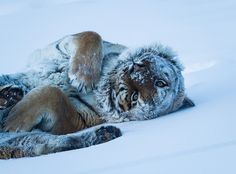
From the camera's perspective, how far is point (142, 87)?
4.02m

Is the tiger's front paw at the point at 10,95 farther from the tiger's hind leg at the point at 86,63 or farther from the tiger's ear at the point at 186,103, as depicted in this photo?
the tiger's ear at the point at 186,103

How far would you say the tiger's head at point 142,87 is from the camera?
4.05 meters

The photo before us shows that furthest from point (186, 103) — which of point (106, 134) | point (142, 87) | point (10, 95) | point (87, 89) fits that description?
point (10, 95)

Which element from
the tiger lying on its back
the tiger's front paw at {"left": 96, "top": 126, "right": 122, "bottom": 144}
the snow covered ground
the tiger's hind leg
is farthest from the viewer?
the tiger's hind leg

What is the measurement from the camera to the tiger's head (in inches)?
159

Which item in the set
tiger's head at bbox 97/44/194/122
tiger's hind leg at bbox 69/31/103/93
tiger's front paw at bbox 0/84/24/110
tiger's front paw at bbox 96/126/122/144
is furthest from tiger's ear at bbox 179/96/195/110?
tiger's front paw at bbox 0/84/24/110

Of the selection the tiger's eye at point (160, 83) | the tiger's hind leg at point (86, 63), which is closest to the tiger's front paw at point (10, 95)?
the tiger's hind leg at point (86, 63)

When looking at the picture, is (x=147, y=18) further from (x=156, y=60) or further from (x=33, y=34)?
(x=156, y=60)

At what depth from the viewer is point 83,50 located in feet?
14.6

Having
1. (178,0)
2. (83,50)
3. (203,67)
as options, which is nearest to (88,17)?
(178,0)

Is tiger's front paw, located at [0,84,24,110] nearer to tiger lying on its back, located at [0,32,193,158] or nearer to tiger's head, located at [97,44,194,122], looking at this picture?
tiger lying on its back, located at [0,32,193,158]

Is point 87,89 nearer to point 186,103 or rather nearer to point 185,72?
point 186,103

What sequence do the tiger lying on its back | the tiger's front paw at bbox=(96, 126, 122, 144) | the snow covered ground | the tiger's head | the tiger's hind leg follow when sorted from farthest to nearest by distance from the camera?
the tiger's hind leg, the tiger's head, the tiger lying on its back, the tiger's front paw at bbox=(96, 126, 122, 144), the snow covered ground

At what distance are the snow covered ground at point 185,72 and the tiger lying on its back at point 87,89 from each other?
0.17m
